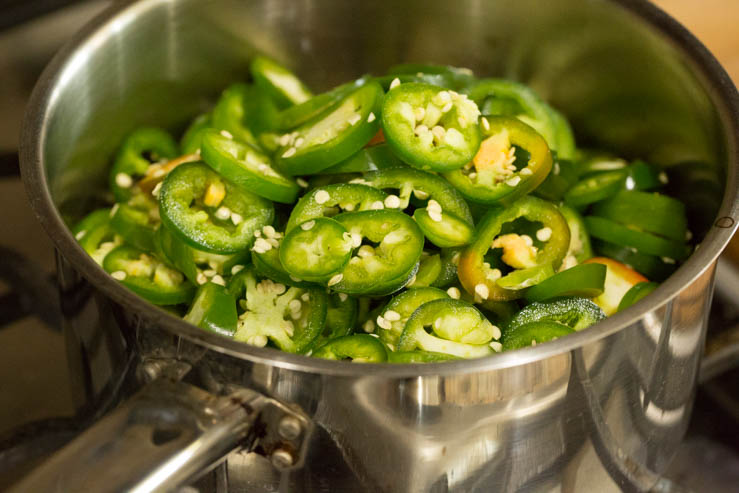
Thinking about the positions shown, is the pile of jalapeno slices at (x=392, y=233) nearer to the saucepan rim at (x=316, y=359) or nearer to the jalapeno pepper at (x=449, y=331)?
the jalapeno pepper at (x=449, y=331)

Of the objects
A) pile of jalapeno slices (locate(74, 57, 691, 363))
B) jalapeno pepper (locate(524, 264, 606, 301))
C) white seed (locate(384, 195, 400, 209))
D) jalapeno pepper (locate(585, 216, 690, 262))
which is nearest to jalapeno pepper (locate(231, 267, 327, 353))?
pile of jalapeno slices (locate(74, 57, 691, 363))

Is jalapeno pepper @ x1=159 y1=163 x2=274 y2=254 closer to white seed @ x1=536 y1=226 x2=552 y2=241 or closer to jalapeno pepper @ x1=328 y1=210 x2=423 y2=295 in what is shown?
jalapeno pepper @ x1=328 y1=210 x2=423 y2=295

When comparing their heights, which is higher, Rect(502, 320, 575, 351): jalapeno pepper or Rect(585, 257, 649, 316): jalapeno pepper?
Rect(502, 320, 575, 351): jalapeno pepper

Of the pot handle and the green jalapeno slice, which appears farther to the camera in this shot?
the green jalapeno slice

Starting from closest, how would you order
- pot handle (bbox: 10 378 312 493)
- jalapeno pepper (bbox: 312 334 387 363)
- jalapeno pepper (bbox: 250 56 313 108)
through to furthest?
pot handle (bbox: 10 378 312 493)
jalapeno pepper (bbox: 312 334 387 363)
jalapeno pepper (bbox: 250 56 313 108)

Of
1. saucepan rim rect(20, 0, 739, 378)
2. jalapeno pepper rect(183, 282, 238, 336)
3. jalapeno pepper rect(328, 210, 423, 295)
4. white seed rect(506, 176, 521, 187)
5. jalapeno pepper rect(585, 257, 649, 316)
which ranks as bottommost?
jalapeno pepper rect(585, 257, 649, 316)

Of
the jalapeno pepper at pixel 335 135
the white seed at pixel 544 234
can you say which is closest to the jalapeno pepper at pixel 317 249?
the jalapeno pepper at pixel 335 135
